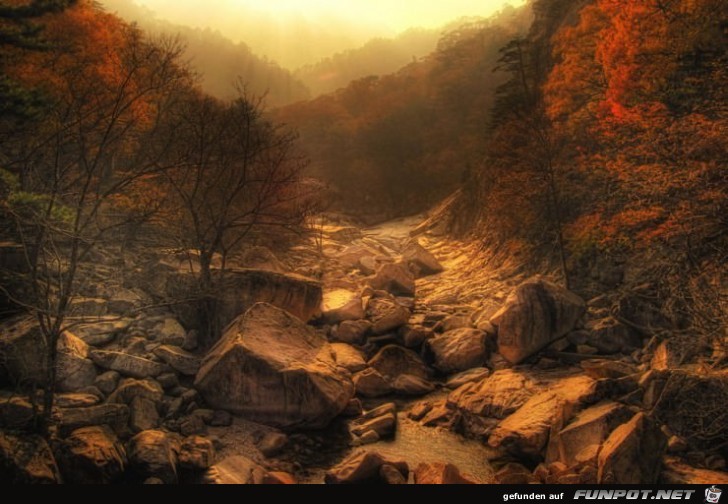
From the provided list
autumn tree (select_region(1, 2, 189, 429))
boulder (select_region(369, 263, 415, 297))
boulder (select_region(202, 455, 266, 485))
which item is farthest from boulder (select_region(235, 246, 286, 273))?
boulder (select_region(202, 455, 266, 485))

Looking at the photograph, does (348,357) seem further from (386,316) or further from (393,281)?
(393,281)

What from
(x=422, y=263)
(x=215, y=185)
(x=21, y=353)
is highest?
(x=215, y=185)

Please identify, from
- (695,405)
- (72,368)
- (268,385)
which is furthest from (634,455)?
(72,368)

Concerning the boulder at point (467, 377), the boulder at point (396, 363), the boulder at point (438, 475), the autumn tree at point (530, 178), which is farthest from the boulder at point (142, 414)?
the autumn tree at point (530, 178)

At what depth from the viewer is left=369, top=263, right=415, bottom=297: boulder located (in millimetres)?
24641

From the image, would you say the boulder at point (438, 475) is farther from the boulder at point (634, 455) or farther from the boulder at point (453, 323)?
the boulder at point (453, 323)

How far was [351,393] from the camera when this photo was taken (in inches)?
515

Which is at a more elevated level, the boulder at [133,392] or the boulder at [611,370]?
the boulder at [133,392]

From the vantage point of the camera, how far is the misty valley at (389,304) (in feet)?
31.7

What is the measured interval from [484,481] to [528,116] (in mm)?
18447

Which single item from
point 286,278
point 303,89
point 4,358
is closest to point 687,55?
point 286,278

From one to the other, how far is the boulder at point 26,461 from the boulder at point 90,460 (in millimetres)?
227

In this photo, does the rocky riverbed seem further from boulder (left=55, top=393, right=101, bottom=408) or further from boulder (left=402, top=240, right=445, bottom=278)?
boulder (left=402, top=240, right=445, bottom=278)

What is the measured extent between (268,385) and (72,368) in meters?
4.57
